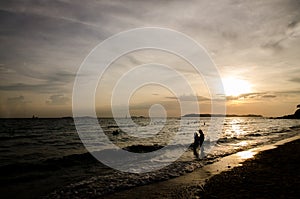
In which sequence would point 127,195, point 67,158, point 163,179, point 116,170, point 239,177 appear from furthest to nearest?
point 67,158 < point 116,170 < point 163,179 < point 239,177 < point 127,195

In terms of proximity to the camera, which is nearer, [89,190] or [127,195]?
[127,195]

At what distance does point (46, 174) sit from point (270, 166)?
16256mm

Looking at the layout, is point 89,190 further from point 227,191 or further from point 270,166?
→ point 270,166

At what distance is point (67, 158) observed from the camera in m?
24.6

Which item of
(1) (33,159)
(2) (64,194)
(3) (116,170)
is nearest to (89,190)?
(2) (64,194)

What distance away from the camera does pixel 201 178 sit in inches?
610

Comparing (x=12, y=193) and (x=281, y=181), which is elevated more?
(x=281, y=181)

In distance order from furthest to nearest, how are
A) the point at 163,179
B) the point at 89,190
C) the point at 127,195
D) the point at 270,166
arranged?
the point at 270,166 → the point at 163,179 → the point at 89,190 → the point at 127,195

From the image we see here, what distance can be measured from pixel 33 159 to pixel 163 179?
15.4 m

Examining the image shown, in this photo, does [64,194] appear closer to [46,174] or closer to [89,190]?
[89,190]

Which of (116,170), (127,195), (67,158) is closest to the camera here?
(127,195)

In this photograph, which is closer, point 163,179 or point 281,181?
point 281,181

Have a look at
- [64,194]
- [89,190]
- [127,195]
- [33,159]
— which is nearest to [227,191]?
[127,195]

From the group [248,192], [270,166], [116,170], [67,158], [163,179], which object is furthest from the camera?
[67,158]
